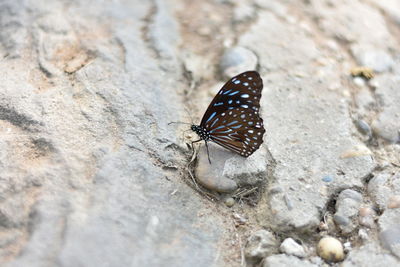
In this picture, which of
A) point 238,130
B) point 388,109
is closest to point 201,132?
point 238,130

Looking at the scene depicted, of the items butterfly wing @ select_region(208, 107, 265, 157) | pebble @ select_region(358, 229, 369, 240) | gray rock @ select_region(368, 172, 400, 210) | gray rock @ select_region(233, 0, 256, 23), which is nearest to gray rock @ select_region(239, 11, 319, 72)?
gray rock @ select_region(233, 0, 256, 23)

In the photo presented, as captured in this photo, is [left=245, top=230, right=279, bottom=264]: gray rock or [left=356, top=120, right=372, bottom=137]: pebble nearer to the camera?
[left=245, top=230, right=279, bottom=264]: gray rock

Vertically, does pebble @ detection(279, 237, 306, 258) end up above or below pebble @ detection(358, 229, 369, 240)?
below

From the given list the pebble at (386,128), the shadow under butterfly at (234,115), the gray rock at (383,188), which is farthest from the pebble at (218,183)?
the pebble at (386,128)

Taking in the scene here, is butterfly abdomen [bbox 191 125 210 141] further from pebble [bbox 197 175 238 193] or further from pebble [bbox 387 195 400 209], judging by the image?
pebble [bbox 387 195 400 209]

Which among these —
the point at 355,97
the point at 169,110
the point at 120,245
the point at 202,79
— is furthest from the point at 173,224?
the point at 355,97

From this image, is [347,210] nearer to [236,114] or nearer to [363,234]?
[363,234]
